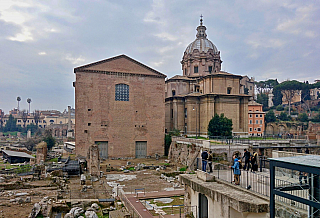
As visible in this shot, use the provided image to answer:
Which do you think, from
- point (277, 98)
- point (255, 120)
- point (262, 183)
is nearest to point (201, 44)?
point (255, 120)

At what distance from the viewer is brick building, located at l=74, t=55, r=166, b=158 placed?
3459 cm

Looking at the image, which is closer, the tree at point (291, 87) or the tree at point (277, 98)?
the tree at point (291, 87)

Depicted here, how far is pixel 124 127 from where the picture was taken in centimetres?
3616

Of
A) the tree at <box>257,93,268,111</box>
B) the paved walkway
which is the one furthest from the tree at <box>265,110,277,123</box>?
the paved walkway

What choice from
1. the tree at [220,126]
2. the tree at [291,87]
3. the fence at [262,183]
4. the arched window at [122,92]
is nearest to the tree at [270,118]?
the tree at [291,87]

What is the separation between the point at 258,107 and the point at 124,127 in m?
34.9

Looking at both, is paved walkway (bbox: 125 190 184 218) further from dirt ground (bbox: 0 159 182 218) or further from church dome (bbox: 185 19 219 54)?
church dome (bbox: 185 19 219 54)

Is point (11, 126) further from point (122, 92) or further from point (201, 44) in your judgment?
point (201, 44)

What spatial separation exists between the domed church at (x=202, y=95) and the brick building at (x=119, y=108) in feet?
24.0

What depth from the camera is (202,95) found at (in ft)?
140

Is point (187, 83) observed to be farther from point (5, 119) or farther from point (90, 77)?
point (5, 119)

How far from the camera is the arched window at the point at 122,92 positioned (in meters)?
36.5

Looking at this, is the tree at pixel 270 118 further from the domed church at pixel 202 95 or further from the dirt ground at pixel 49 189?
the dirt ground at pixel 49 189

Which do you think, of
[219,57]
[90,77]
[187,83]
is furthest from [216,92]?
[90,77]
